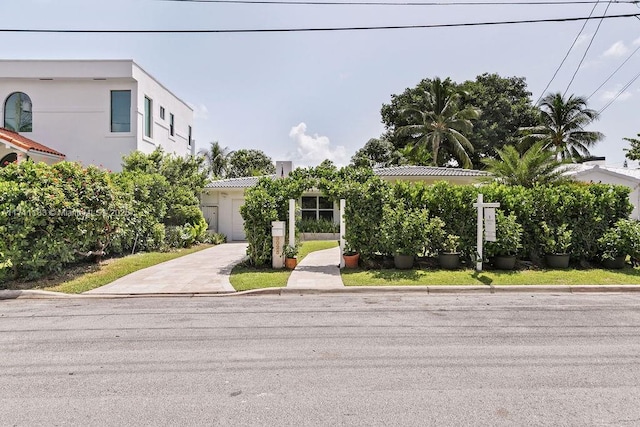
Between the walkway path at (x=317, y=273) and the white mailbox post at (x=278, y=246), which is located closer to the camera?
the walkway path at (x=317, y=273)

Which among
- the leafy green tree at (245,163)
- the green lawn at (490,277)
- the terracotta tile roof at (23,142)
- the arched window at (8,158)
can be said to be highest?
the leafy green tree at (245,163)

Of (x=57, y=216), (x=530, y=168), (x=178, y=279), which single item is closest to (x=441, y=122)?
(x=530, y=168)

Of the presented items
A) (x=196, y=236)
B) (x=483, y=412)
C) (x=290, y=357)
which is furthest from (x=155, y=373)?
(x=196, y=236)

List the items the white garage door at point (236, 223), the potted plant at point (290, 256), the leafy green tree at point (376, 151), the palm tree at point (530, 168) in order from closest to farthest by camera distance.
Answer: the potted plant at point (290, 256)
the palm tree at point (530, 168)
the white garage door at point (236, 223)
the leafy green tree at point (376, 151)

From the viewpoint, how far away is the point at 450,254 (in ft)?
34.4

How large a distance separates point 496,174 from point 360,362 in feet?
43.1

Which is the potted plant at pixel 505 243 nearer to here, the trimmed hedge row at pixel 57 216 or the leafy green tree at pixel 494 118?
the trimmed hedge row at pixel 57 216

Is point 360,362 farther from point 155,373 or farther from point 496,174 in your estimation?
point 496,174

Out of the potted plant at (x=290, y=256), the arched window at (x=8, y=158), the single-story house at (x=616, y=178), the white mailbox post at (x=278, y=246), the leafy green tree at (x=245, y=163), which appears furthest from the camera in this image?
the leafy green tree at (x=245, y=163)

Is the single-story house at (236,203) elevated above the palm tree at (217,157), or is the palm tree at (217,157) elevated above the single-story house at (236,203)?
the palm tree at (217,157)

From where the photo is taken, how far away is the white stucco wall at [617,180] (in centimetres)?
2161

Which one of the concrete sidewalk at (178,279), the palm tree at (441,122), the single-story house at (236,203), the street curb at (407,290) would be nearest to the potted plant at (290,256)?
the concrete sidewalk at (178,279)

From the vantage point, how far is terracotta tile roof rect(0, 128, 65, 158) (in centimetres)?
1562

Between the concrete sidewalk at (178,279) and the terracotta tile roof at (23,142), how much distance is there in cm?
894
